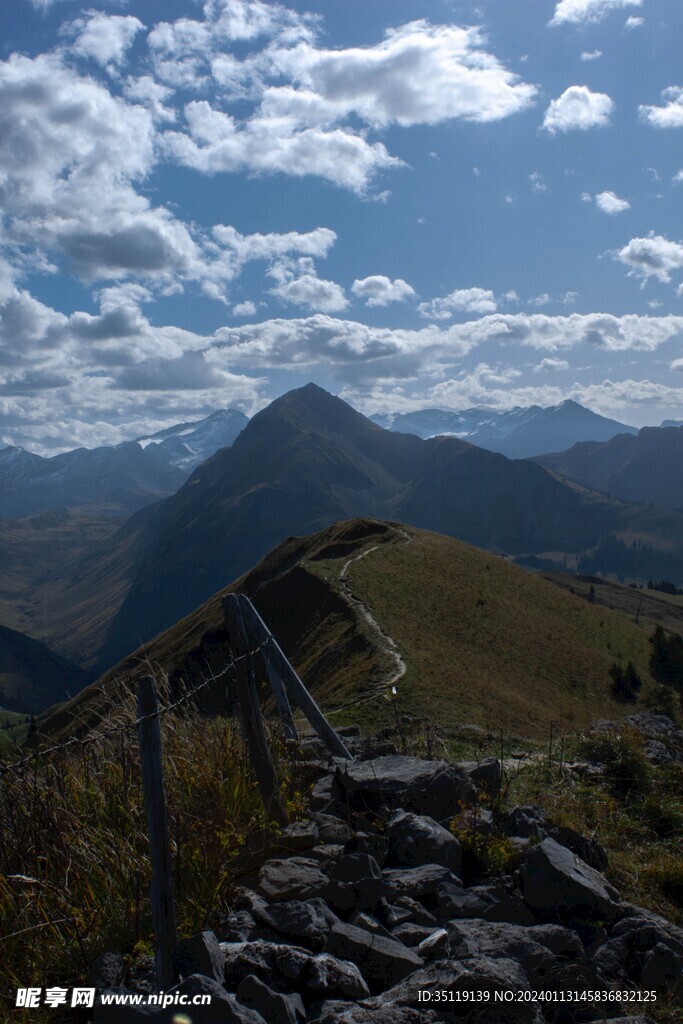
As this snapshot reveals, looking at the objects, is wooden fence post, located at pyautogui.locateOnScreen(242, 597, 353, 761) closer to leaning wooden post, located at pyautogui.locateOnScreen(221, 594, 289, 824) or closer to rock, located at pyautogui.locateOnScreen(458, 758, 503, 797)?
leaning wooden post, located at pyautogui.locateOnScreen(221, 594, 289, 824)

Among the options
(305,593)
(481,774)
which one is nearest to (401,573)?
(305,593)

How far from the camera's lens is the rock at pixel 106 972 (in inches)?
223

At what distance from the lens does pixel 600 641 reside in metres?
63.8

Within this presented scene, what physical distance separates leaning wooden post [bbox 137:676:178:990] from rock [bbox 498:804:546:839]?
14.2 ft

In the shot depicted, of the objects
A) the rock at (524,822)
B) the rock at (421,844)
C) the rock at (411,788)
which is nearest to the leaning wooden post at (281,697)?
the rock at (411,788)

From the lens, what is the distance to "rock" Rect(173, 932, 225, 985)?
221 inches

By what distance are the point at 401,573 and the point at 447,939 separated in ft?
187

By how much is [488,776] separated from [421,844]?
2.49 meters

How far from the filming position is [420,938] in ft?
21.4

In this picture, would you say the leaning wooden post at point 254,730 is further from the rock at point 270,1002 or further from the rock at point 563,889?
the rock at point 270,1002

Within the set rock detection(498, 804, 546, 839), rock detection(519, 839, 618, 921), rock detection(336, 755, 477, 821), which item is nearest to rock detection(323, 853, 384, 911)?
rock detection(519, 839, 618, 921)

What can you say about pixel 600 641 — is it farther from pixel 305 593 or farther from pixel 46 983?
pixel 46 983

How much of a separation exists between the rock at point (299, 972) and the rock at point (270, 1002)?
0.25 meters

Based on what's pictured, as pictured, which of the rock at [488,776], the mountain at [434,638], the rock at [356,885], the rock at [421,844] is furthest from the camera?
the mountain at [434,638]
